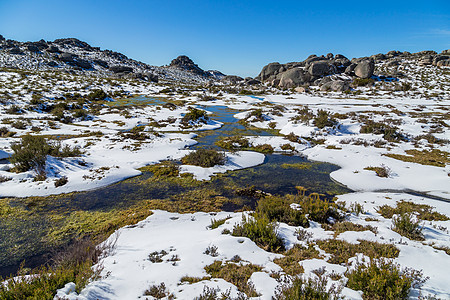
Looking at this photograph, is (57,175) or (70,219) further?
(57,175)

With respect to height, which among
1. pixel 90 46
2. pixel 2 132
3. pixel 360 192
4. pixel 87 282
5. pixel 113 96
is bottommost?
pixel 360 192

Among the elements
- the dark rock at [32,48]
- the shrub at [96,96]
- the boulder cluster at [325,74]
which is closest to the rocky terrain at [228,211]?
the shrub at [96,96]

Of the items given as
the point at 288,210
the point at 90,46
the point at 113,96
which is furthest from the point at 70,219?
the point at 90,46

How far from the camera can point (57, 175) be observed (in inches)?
354

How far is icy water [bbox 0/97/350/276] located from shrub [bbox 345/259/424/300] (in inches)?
177

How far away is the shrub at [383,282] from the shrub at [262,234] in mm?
1713

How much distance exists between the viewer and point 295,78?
55.1m

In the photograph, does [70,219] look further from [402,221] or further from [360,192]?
[360,192]

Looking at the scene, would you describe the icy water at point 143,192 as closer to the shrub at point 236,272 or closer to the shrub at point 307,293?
the shrub at point 236,272

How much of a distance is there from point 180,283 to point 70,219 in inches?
198

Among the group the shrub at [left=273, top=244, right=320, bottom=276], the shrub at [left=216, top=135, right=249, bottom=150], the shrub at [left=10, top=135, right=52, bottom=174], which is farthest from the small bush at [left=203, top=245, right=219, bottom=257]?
the shrub at [left=216, top=135, right=249, bottom=150]

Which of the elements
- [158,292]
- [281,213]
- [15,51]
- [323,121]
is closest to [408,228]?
[281,213]

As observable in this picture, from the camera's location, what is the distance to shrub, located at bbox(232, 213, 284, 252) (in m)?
4.98

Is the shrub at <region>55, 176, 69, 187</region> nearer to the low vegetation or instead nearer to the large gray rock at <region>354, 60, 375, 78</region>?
the low vegetation
